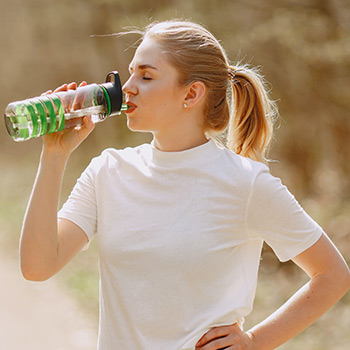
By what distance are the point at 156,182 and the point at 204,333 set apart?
46 cm

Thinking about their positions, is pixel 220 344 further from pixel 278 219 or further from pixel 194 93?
pixel 194 93

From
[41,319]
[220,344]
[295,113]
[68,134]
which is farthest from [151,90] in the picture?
[295,113]

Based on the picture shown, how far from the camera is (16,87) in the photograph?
15.8 metres

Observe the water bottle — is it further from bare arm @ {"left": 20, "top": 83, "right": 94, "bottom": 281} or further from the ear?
the ear

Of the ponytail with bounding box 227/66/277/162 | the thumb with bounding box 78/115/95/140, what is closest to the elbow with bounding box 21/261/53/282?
the thumb with bounding box 78/115/95/140

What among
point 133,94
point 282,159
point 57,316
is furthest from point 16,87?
point 133,94

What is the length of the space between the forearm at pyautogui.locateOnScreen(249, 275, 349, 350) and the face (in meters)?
0.66

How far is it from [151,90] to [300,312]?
0.81m

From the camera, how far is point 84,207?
2.07 m

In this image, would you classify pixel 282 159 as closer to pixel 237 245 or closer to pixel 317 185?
pixel 317 185

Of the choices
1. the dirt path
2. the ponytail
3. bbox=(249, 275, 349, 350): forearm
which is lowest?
the dirt path

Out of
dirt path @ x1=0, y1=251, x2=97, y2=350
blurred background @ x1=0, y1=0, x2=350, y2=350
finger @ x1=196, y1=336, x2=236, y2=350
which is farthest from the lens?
blurred background @ x1=0, y1=0, x2=350, y2=350

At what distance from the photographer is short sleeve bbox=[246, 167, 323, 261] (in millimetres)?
1931

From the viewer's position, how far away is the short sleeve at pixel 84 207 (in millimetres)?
2062
